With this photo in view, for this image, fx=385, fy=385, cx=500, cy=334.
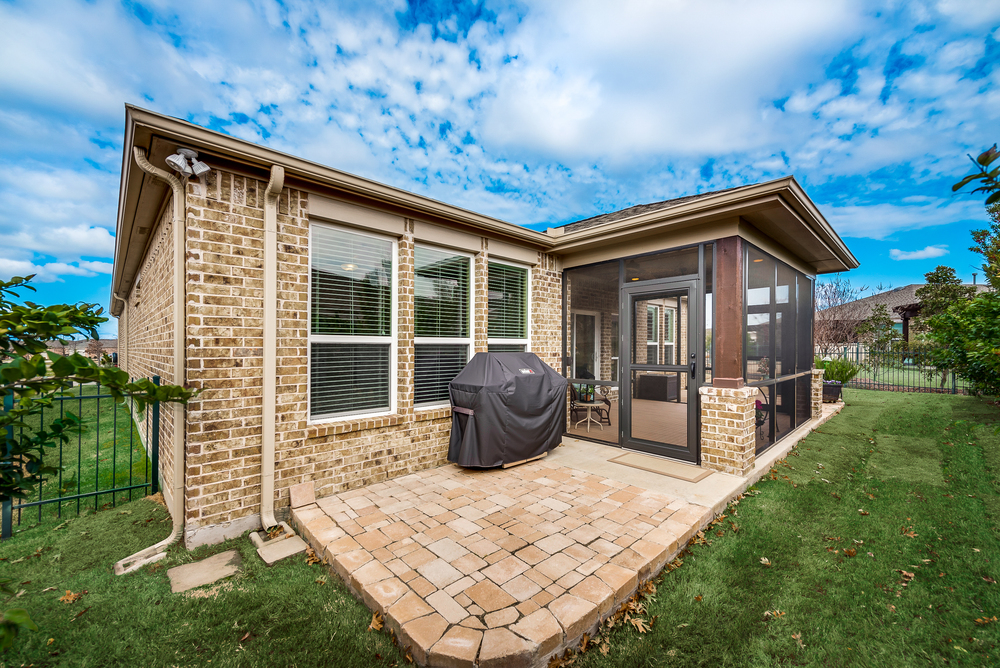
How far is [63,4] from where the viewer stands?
5.07 metres

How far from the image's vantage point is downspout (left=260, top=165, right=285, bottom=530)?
359 cm

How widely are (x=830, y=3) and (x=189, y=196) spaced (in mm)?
7722

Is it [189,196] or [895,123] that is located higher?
[895,123]

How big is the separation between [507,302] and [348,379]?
2.67m

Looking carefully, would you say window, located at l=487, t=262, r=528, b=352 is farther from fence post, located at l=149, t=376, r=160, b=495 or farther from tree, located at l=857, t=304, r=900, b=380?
tree, located at l=857, t=304, r=900, b=380

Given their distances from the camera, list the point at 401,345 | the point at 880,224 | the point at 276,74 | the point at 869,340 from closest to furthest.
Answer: the point at 401,345 → the point at 276,74 → the point at 869,340 → the point at 880,224

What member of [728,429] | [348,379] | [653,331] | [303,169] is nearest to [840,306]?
[653,331]

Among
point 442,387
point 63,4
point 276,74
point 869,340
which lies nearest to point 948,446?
point 442,387

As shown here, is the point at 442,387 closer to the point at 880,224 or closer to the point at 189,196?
the point at 189,196

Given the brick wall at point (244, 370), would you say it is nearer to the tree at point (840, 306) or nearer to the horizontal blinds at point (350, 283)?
the horizontal blinds at point (350, 283)

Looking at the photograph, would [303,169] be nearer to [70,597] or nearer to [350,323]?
[350,323]

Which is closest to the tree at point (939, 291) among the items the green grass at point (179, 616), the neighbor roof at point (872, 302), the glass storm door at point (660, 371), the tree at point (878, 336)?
the neighbor roof at point (872, 302)

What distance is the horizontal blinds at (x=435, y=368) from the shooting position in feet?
16.1

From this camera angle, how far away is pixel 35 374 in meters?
1.12
